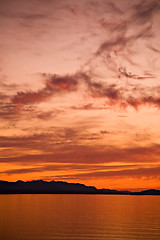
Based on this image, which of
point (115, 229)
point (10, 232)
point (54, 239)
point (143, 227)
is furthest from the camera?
point (143, 227)

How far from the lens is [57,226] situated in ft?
275

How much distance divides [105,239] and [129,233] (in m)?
12.0

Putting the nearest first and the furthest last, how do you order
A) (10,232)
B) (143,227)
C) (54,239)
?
(54,239) → (10,232) → (143,227)

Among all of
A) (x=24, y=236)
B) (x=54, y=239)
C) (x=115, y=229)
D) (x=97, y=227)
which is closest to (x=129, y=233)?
(x=115, y=229)

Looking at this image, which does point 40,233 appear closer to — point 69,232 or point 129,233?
point 69,232

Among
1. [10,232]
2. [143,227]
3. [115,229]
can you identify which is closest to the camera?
[10,232]

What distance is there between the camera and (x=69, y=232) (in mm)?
74125

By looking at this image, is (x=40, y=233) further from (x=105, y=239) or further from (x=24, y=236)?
(x=105, y=239)

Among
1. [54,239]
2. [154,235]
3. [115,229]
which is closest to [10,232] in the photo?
[54,239]

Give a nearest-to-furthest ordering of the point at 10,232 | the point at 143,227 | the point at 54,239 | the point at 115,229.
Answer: the point at 54,239 < the point at 10,232 < the point at 115,229 < the point at 143,227

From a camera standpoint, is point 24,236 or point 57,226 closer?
point 24,236

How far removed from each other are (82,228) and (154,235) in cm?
1977

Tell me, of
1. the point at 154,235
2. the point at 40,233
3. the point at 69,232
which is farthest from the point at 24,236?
the point at 154,235

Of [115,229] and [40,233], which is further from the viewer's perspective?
[115,229]
